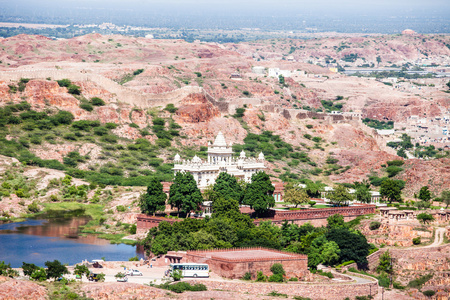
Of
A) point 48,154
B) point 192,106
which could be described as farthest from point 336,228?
point 192,106

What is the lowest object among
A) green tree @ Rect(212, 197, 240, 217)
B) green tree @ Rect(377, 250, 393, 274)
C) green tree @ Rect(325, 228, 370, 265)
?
green tree @ Rect(377, 250, 393, 274)

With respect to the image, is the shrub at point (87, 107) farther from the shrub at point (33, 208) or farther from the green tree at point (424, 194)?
the green tree at point (424, 194)

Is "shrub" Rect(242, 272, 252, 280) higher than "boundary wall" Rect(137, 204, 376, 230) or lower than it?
lower

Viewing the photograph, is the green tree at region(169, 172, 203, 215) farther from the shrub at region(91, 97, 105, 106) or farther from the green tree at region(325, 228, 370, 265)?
the shrub at region(91, 97, 105, 106)

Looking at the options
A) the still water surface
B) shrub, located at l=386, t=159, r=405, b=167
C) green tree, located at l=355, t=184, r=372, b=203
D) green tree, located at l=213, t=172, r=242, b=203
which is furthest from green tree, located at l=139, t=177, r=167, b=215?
shrub, located at l=386, t=159, r=405, b=167

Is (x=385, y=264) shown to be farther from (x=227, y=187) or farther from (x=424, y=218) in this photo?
(x=227, y=187)

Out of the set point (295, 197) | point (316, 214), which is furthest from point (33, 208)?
point (316, 214)

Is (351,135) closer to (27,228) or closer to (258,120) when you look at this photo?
(258,120)

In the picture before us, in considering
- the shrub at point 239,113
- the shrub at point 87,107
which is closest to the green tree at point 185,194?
the shrub at point 87,107
